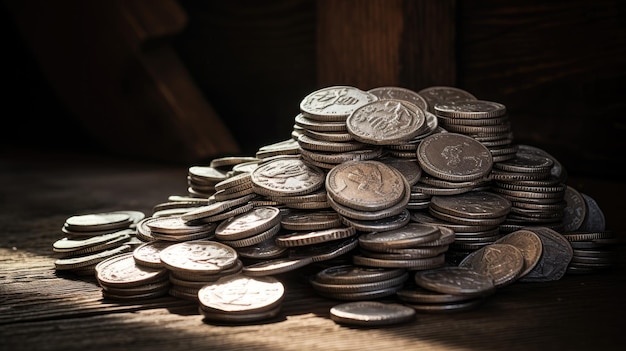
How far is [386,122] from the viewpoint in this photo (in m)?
2.99

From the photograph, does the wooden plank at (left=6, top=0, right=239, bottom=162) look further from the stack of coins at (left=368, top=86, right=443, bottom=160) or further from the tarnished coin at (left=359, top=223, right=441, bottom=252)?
the tarnished coin at (left=359, top=223, right=441, bottom=252)

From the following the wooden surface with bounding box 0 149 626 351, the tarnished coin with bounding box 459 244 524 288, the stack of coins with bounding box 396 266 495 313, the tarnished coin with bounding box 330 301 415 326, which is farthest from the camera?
the tarnished coin with bounding box 459 244 524 288

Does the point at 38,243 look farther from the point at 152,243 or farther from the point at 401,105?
the point at 401,105

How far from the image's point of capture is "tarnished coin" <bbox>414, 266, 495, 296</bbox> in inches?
97.7

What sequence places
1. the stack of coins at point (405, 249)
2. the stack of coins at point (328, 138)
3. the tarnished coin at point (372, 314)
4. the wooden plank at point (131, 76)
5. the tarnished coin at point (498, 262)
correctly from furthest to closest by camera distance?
the wooden plank at point (131, 76), the stack of coins at point (328, 138), the tarnished coin at point (498, 262), the stack of coins at point (405, 249), the tarnished coin at point (372, 314)

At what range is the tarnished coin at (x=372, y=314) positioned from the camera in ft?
7.74

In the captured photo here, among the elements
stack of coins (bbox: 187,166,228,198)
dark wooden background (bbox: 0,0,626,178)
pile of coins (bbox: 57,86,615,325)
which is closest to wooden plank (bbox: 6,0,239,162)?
dark wooden background (bbox: 0,0,626,178)

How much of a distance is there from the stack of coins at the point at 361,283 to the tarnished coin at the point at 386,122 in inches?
18.5

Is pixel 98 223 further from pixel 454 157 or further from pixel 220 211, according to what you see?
pixel 454 157

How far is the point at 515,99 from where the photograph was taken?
14.6 feet

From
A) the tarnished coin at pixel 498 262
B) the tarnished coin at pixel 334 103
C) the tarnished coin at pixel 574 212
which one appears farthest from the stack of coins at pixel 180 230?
the tarnished coin at pixel 574 212

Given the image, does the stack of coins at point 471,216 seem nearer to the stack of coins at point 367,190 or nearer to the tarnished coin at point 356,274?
the stack of coins at point 367,190

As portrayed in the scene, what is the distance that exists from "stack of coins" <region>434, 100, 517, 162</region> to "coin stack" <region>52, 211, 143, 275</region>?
112 cm

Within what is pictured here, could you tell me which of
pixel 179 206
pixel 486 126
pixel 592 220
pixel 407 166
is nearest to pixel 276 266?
pixel 407 166
